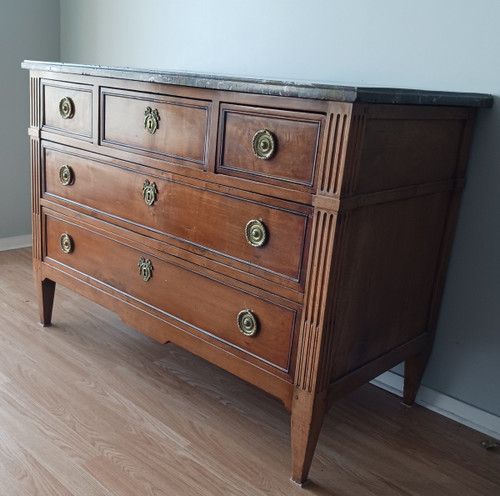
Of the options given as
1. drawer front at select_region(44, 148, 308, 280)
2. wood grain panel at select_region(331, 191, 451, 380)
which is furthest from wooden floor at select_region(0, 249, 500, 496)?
drawer front at select_region(44, 148, 308, 280)

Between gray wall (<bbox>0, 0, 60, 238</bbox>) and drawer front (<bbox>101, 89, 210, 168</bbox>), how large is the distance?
144 cm

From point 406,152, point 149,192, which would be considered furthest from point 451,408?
point 149,192

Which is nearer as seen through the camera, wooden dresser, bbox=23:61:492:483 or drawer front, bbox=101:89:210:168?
wooden dresser, bbox=23:61:492:483

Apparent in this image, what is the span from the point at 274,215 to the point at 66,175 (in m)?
0.89

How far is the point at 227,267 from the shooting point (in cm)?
153

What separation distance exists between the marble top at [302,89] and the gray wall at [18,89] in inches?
53.4

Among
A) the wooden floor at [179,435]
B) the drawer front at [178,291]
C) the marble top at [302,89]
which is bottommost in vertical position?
the wooden floor at [179,435]

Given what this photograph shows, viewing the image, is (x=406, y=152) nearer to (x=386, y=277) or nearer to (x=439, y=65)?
(x=386, y=277)

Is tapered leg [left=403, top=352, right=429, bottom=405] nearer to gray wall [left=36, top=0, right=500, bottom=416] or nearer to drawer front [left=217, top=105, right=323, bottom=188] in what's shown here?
gray wall [left=36, top=0, right=500, bottom=416]

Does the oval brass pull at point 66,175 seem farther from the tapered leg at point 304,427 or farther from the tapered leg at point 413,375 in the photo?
the tapered leg at point 413,375

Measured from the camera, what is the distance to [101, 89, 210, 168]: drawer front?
1519 mm

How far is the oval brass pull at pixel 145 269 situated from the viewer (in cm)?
175

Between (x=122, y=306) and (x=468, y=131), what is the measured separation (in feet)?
3.85

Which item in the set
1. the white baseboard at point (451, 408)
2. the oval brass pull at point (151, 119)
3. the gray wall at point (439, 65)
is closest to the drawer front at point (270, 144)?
the oval brass pull at point (151, 119)
